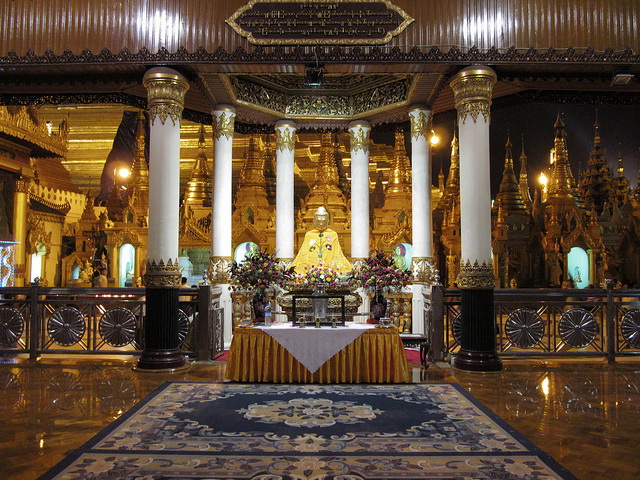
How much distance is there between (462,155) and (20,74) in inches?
241

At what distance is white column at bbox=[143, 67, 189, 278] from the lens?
6.76 m

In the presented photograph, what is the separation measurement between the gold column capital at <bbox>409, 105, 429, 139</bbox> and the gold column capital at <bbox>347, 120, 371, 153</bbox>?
127cm

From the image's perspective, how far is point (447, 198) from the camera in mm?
18625

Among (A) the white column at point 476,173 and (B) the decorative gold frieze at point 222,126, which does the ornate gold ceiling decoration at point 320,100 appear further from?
(A) the white column at point 476,173

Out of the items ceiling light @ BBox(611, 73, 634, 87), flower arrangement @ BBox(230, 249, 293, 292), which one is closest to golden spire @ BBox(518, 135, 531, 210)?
ceiling light @ BBox(611, 73, 634, 87)

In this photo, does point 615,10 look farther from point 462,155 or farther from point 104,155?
point 104,155

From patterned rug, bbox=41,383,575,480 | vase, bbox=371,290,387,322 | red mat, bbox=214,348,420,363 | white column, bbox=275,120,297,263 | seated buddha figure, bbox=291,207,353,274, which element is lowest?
patterned rug, bbox=41,383,575,480

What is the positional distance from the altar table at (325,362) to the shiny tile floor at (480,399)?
472 millimetres

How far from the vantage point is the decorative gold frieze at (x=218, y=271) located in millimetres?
8758

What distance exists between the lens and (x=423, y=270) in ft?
29.8

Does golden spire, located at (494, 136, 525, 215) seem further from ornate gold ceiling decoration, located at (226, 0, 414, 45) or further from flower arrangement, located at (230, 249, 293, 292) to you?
flower arrangement, located at (230, 249, 293, 292)

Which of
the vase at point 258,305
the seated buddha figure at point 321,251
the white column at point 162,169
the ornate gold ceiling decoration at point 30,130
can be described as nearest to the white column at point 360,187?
the seated buddha figure at point 321,251

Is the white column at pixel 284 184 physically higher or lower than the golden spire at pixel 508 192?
lower

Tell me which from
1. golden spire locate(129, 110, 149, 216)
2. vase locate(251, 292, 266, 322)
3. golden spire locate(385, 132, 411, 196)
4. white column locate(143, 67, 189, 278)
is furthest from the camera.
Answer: golden spire locate(129, 110, 149, 216)
